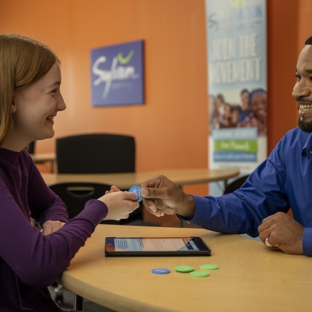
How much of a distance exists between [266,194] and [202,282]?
82 centimetres

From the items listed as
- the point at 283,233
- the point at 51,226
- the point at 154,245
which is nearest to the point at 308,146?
the point at 283,233

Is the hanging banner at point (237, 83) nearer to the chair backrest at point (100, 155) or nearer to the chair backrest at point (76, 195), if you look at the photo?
the chair backrest at point (100, 155)

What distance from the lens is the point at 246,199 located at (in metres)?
1.82

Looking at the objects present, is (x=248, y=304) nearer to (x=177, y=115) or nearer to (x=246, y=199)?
(x=246, y=199)

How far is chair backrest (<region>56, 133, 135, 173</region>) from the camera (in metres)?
3.97

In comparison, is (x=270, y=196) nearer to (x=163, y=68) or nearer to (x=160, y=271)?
(x=160, y=271)

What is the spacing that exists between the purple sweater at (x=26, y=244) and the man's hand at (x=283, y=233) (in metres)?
0.48

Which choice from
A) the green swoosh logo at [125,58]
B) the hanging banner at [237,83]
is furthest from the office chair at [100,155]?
the green swoosh logo at [125,58]

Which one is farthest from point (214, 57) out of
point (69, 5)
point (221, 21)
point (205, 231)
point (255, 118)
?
point (205, 231)

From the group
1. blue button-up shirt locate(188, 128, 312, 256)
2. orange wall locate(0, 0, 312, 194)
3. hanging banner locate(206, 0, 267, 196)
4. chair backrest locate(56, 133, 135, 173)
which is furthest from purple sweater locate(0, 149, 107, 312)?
orange wall locate(0, 0, 312, 194)

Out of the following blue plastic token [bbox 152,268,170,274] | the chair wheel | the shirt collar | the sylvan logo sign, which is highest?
the sylvan logo sign

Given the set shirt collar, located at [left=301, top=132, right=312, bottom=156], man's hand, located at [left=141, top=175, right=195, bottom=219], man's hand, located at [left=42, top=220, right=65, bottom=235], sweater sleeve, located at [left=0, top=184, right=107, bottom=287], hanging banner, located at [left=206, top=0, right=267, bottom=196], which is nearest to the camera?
sweater sleeve, located at [left=0, top=184, right=107, bottom=287]

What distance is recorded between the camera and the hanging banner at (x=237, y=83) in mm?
4449

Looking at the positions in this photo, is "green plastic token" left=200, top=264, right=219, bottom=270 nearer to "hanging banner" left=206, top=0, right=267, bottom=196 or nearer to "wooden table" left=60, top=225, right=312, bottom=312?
"wooden table" left=60, top=225, right=312, bottom=312
